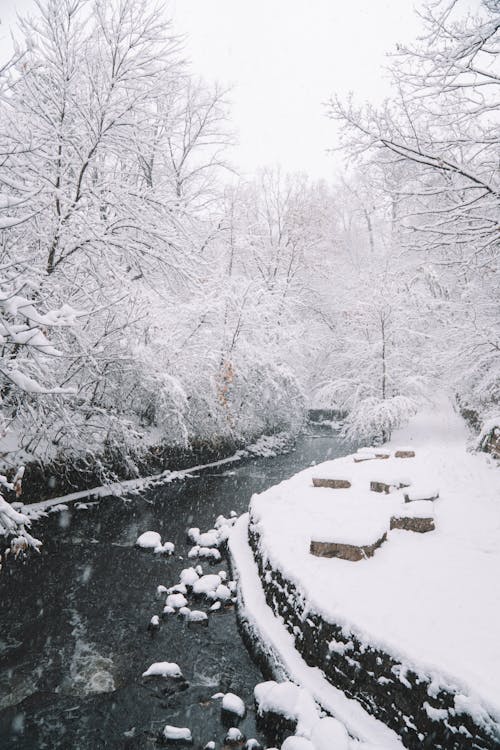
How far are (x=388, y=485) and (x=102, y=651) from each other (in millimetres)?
4931

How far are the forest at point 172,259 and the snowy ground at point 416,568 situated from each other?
3103mm

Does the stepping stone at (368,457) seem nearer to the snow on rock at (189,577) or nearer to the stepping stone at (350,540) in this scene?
the stepping stone at (350,540)

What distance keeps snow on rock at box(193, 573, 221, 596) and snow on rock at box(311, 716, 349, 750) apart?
9.89 ft

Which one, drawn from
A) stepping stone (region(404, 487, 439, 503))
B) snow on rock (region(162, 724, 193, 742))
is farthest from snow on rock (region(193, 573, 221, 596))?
stepping stone (region(404, 487, 439, 503))

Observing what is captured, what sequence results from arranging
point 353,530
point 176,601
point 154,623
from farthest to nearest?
1. point 176,601
2. point 154,623
3. point 353,530

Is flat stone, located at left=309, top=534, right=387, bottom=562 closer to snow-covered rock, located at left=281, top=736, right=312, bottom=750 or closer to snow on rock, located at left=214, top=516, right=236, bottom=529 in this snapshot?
snow-covered rock, located at left=281, top=736, right=312, bottom=750

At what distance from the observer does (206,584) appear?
6.56m

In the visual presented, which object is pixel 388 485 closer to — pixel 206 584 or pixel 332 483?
pixel 332 483

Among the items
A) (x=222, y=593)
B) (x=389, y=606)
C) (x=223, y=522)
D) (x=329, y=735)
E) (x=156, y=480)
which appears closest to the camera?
(x=329, y=735)

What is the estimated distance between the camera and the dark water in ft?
13.5

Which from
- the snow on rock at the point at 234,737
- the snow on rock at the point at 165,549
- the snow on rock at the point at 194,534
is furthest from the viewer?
the snow on rock at the point at 194,534

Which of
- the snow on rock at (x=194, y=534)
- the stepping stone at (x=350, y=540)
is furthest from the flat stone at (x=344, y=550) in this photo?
the snow on rock at (x=194, y=534)

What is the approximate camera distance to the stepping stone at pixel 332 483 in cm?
786

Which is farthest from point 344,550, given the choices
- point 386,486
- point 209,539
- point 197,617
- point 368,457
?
point 368,457
